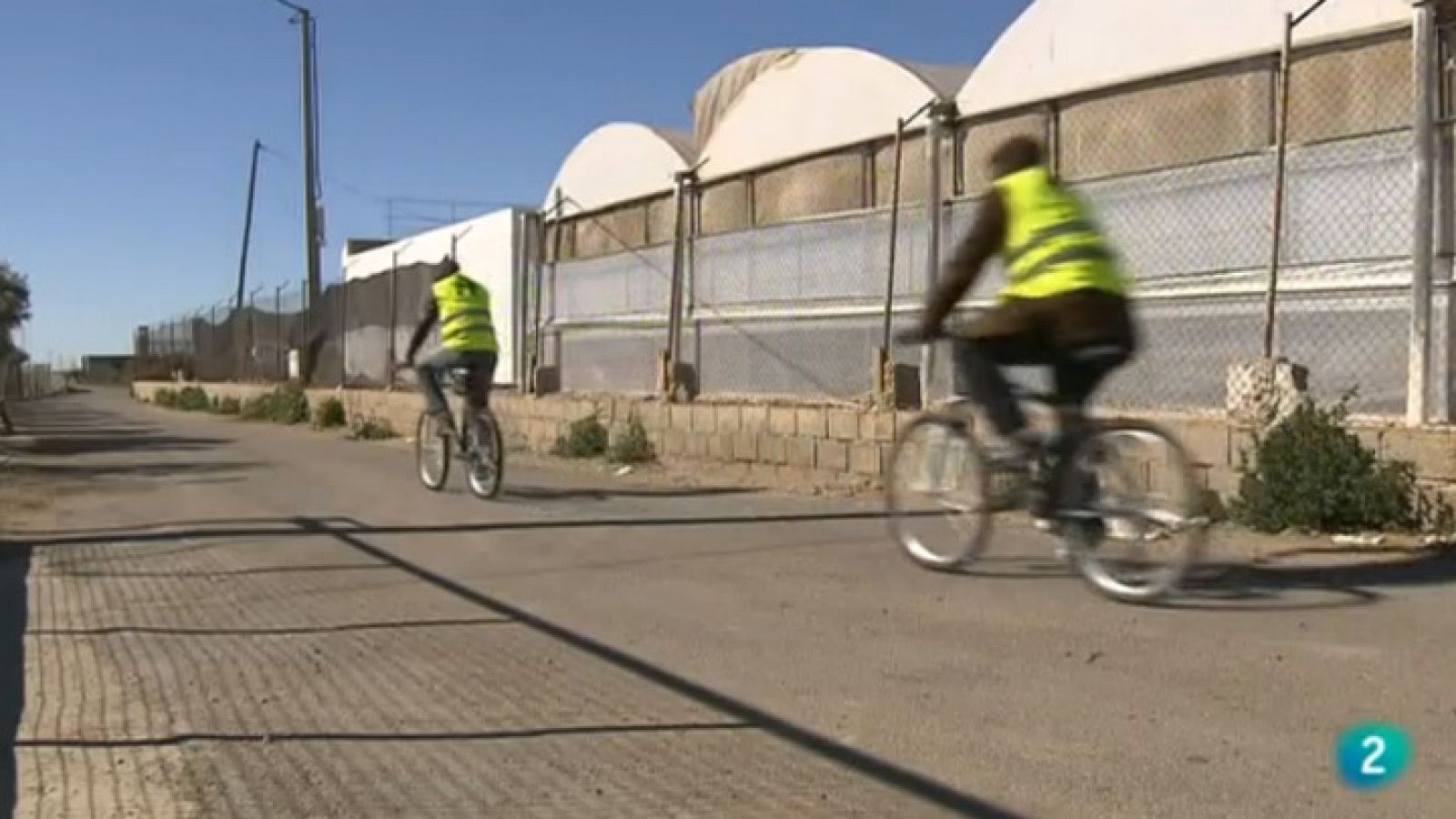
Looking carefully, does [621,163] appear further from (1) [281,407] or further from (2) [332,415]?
(1) [281,407]

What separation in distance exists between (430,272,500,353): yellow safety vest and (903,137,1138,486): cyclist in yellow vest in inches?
229

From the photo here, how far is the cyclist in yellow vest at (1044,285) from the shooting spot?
20.5ft

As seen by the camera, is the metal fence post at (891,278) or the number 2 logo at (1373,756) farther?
the metal fence post at (891,278)

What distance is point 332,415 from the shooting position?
2436 cm

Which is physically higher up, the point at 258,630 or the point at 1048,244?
the point at 1048,244

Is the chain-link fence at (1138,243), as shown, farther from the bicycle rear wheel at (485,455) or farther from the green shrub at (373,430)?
the green shrub at (373,430)

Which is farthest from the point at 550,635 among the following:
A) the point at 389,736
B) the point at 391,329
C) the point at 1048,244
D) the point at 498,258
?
the point at 498,258

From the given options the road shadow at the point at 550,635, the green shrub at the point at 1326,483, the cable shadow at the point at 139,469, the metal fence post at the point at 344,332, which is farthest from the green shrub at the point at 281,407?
the green shrub at the point at 1326,483

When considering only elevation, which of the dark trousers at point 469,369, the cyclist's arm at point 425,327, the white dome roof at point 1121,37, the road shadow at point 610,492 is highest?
the white dome roof at point 1121,37

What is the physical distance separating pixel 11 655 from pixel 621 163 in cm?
1976

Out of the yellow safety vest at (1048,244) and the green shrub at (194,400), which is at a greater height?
the yellow safety vest at (1048,244)

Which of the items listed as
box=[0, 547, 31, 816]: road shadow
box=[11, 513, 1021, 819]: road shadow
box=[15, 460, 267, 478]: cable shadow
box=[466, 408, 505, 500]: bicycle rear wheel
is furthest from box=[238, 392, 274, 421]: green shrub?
box=[0, 547, 31, 816]: road shadow

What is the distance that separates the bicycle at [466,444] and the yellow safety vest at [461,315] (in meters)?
Result: 0.21

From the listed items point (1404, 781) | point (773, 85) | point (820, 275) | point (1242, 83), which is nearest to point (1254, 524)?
point (1242, 83)
